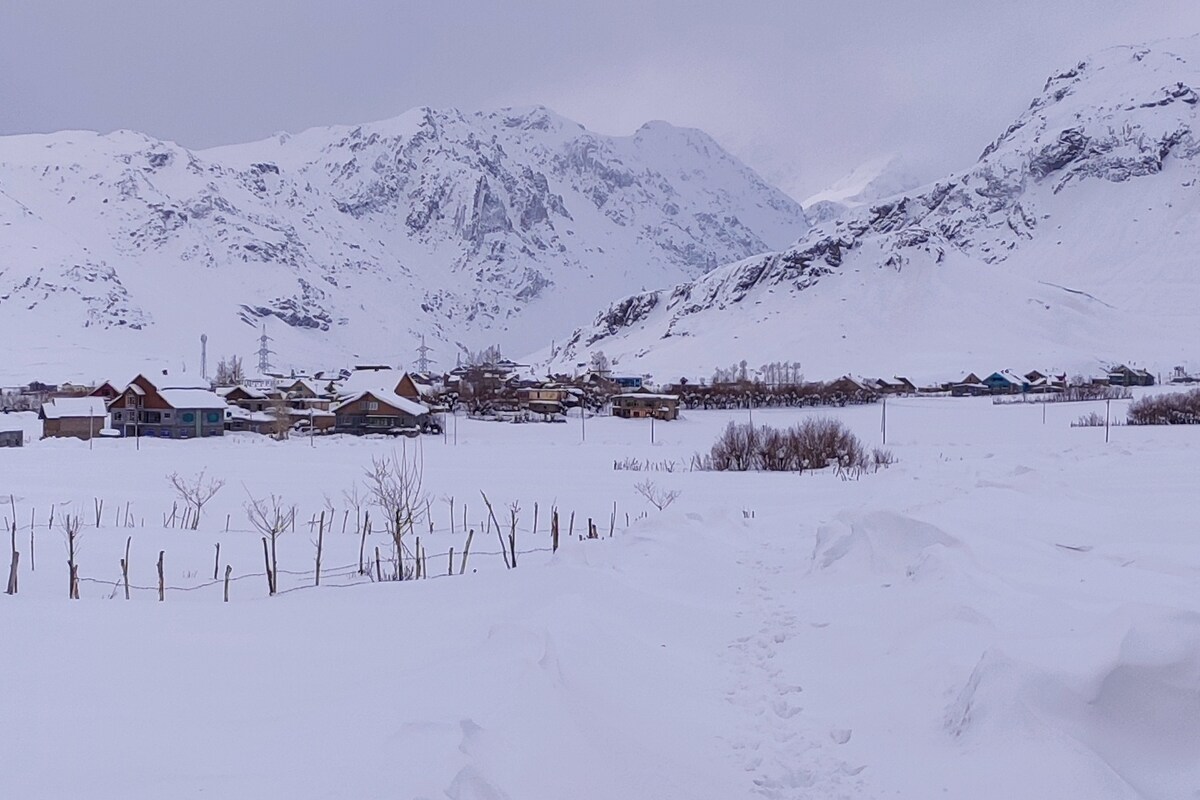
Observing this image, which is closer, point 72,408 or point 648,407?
point 72,408

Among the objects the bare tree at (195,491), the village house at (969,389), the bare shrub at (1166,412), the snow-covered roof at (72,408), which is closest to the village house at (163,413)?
the snow-covered roof at (72,408)

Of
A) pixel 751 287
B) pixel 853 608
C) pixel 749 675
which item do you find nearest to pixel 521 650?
pixel 749 675

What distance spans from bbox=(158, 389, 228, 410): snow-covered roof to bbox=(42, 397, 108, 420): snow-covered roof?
4.52 m

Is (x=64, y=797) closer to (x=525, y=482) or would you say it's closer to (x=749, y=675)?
(x=749, y=675)

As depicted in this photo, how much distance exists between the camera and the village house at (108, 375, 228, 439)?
57.3m

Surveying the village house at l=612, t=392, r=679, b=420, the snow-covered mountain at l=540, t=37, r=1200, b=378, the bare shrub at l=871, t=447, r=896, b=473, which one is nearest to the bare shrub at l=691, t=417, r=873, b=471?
the bare shrub at l=871, t=447, r=896, b=473

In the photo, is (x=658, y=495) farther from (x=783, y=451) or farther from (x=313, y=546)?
(x=783, y=451)

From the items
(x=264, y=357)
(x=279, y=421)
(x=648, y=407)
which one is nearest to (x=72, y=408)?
(x=279, y=421)

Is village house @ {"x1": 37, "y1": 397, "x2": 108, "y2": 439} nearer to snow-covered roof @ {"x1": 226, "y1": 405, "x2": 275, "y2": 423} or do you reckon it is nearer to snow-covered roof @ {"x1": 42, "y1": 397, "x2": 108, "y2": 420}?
snow-covered roof @ {"x1": 42, "y1": 397, "x2": 108, "y2": 420}

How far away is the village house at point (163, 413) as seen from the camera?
2258 inches

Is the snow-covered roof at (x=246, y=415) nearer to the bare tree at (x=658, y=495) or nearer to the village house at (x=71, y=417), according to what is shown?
the village house at (x=71, y=417)

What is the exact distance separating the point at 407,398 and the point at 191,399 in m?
16.3

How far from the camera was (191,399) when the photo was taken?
193ft

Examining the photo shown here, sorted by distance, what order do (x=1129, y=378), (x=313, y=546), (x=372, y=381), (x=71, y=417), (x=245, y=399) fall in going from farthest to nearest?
(x=1129, y=378) < (x=245, y=399) < (x=372, y=381) < (x=71, y=417) < (x=313, y=546)
